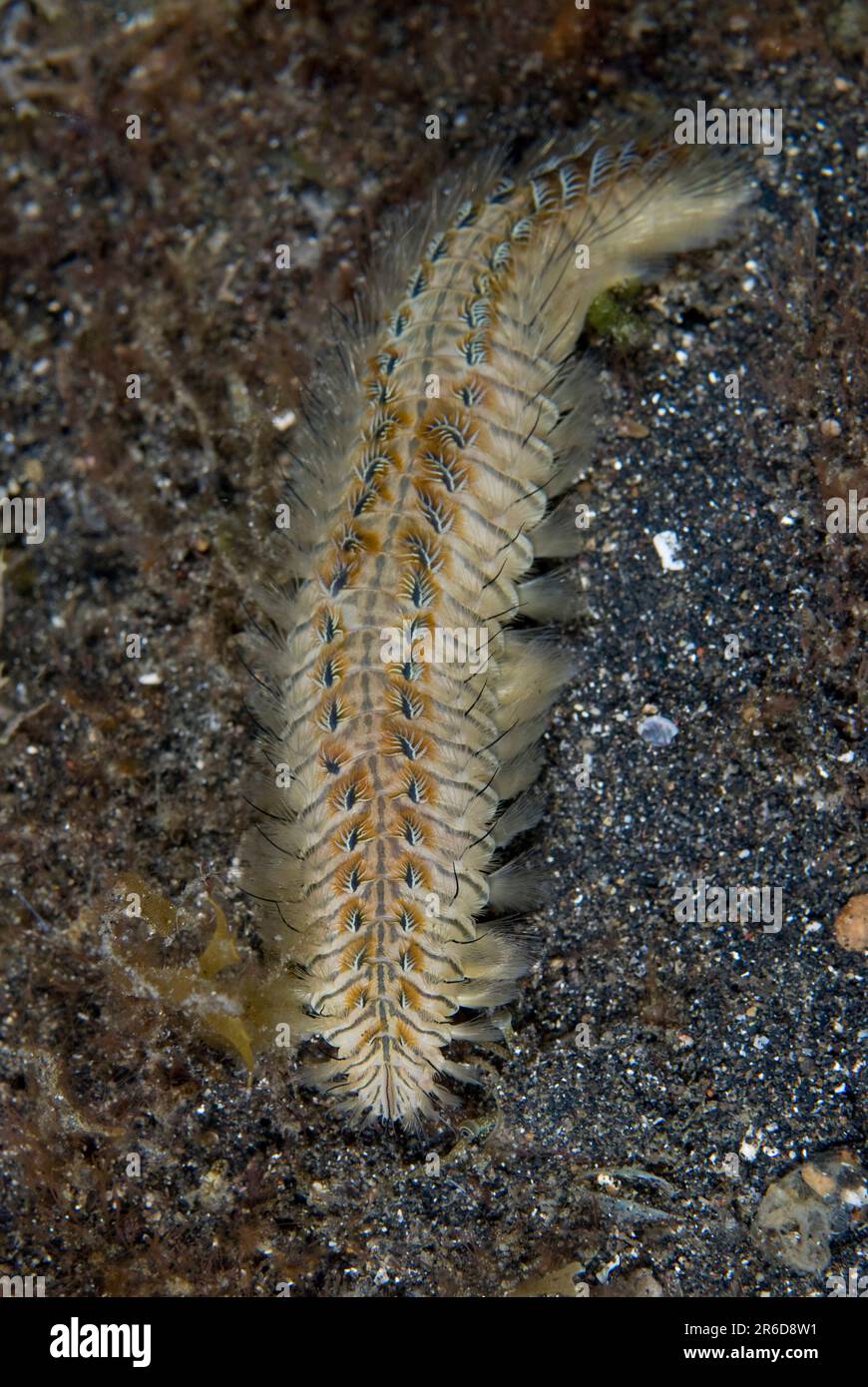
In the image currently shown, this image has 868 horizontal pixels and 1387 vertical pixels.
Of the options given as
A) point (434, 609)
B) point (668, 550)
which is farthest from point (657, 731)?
point (434, 609)

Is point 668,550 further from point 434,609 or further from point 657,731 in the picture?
point 434,609

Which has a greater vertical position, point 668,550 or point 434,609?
point 668,550

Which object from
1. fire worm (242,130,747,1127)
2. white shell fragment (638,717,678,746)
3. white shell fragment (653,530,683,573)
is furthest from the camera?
white shell fragment (653,530,683,573)

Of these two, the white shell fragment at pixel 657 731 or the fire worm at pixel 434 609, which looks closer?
the fire worm at pixel 434 609

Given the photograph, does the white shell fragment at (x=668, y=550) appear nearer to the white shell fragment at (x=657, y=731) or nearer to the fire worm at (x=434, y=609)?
the fire worm at (x=434, y=609)

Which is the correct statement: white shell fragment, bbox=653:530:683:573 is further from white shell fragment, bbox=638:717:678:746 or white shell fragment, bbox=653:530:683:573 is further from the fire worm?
white shell fragment, bbox=638:717:678:746

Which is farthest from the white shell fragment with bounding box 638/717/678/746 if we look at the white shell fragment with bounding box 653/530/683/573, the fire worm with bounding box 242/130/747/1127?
the white shell fragment with bounding box 653/530/683/573

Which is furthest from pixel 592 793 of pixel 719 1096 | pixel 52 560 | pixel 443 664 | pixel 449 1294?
pixel 52 560

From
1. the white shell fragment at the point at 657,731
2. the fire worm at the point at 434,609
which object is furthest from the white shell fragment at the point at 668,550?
the white shell fragment at the point at 657,731
